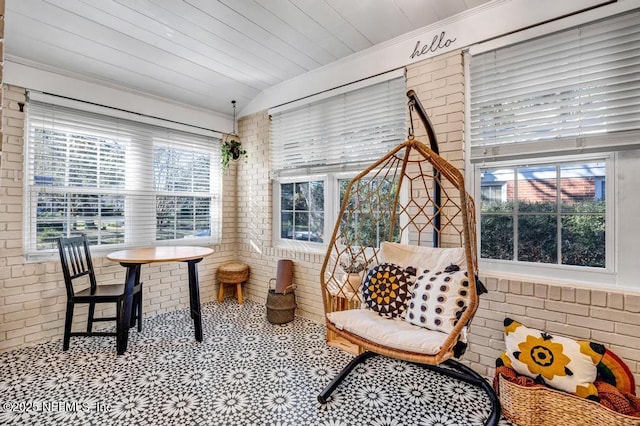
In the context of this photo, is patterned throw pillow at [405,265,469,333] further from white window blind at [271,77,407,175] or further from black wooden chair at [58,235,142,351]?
black wooden chair at [58,235,142,351]

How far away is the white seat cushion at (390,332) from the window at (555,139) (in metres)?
0.92

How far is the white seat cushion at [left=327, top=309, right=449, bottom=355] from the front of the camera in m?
1.62

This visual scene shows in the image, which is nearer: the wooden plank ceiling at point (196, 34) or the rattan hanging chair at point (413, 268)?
the rattan hanging chair at point (413, 268)

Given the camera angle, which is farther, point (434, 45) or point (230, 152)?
point (230, 152)

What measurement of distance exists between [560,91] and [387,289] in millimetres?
1680

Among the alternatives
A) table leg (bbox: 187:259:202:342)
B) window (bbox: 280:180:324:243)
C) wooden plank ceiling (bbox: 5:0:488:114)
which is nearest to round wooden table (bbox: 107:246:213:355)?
table leg (bbox: 187:259:202:342)

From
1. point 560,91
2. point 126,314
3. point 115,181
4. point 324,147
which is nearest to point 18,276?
point 126,314

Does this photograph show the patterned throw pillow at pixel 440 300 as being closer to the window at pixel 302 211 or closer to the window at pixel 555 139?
the window at pixel 555 139

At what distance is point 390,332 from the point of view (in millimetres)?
1767

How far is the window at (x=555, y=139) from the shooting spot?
6.14 feet

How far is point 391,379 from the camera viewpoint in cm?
221

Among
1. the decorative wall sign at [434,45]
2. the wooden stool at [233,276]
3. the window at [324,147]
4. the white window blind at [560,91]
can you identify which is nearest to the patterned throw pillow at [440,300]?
the white window blind at [560,91]

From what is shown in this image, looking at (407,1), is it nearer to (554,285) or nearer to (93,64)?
(554,285)

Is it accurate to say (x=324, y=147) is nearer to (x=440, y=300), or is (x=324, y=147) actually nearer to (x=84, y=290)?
(x=440, y=300)
